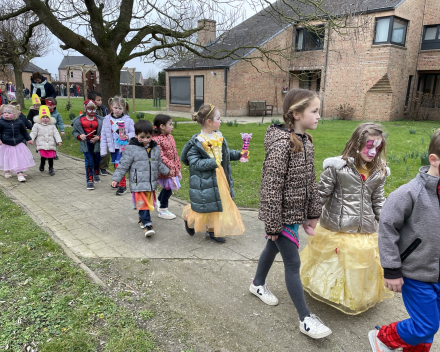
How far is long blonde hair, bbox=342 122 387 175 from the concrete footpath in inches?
51.7

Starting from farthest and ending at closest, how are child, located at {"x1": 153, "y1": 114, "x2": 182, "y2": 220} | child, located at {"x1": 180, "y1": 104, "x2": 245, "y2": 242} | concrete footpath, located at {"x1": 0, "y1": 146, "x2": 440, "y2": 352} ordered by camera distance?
child, located at {"x1": 153, "y1": 114, "x2": 182, "y2": 220}
child, located at {"x1": 180, "y1": 104, "x2": 245, "y2": 242}
concrete footpath, located at {"x1": 0, "y1": 146, "x2": 440, "y2": 352}

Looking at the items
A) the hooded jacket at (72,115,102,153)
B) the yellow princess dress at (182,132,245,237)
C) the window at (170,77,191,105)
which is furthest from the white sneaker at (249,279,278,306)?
the window at (170,77,191,105)

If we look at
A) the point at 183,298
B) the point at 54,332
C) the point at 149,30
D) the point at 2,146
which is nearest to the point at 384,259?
the point at 183,298

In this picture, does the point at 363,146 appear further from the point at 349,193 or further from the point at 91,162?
the point at 91,162

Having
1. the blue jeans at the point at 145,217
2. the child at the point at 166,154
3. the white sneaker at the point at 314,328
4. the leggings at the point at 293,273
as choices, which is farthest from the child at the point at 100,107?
the white sneaker at the point at 314,328

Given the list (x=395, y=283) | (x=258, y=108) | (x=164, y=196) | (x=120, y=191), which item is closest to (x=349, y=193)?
(x=395, y=283)

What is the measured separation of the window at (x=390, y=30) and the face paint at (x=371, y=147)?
20.3 meters

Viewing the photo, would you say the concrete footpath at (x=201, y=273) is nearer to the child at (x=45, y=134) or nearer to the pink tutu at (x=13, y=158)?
the pink tutu at (x=13, y=158)

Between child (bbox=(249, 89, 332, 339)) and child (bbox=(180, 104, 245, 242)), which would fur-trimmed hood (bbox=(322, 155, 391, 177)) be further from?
child (bbox=(180, 104, 245, 242))

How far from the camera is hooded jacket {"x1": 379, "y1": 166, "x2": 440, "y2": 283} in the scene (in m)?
2.09

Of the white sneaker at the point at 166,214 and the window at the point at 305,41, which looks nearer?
the white sneaker at the point at 166,214

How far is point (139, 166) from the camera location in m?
4.61

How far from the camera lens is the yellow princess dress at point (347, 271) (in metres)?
2.88

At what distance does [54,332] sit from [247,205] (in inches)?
148
